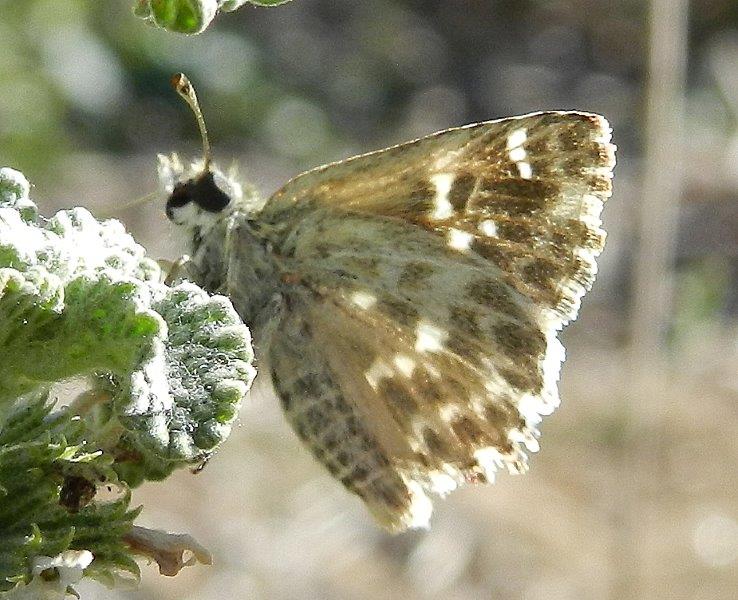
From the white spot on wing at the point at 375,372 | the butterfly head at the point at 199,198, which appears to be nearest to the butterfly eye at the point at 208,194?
the butterfly head at the point at 199,198

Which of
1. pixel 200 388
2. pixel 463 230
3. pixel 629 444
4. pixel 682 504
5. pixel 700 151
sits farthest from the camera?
pixel 700 151

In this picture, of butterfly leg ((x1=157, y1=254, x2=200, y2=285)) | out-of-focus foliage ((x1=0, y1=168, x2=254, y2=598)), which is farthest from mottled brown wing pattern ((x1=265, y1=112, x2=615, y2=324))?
out-of-focus foliage ((x1=0, y1=168, x2=254, y2=598))

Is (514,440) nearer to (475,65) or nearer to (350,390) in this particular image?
(350,390)

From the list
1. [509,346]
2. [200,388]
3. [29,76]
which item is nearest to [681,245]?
[29,76]

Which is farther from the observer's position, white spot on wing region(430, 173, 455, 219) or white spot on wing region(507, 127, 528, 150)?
white spot on wing region(430, 173, 455, 219)

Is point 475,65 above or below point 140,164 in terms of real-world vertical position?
above

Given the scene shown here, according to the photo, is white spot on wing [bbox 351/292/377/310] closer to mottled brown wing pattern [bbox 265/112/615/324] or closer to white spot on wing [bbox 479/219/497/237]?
mottled brown wing pattern [bbox 265/112/615/324]

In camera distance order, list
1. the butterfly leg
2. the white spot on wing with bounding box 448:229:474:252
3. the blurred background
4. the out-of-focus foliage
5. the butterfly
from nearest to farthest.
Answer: the out-of-focus foliage, the butterfly leg, the butterfly, the white spot on wing with bounding box 448:229:474:252, the blurred background
